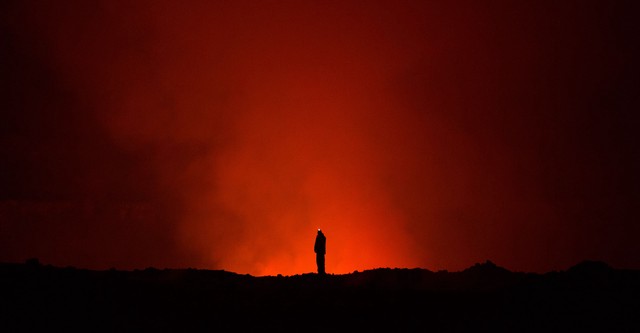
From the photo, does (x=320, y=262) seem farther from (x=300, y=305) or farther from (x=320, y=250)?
(x=300, y=305)

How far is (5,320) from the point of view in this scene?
12.0 metres

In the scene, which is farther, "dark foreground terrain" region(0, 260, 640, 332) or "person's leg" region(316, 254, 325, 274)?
"person's leg" region(316, 254, 325, 274)

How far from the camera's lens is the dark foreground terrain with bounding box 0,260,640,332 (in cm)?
1280

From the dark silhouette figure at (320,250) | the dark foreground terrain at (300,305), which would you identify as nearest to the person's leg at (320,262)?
the dark silhouette figure at (320,250)

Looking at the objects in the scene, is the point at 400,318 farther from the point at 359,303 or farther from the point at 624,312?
the point at 624,312

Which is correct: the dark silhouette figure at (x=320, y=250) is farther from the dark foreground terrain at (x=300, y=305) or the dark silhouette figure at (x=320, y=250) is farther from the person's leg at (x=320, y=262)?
the dark foreground terrain at (x=300, y=305)

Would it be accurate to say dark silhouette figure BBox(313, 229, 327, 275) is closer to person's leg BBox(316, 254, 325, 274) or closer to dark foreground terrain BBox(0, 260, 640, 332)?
person's leg BBox(316, 254, 325, 274)

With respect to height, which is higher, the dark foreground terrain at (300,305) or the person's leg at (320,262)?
the person's leg at (320,262)

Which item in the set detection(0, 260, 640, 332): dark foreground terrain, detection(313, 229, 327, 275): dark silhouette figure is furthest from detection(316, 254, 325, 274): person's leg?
detection(0, 260, 640, 332): dark foreground terrain

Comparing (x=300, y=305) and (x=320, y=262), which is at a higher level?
(x=320, y=262)

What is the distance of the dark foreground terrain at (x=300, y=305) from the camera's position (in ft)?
42.0

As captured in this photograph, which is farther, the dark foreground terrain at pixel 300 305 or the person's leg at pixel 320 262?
the person's leg at pixel 320 262

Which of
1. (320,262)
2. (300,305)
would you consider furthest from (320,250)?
(300,305)

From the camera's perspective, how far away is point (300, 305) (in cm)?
1433
